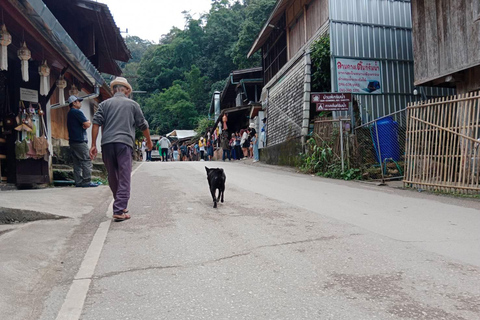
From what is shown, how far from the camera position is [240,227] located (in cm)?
505

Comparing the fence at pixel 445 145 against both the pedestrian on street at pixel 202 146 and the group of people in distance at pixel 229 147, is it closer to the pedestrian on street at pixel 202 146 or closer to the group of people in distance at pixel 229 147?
the group of people in distance at pixel 229 147

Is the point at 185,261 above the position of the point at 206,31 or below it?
below

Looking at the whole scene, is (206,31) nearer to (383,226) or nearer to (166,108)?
(166,108)

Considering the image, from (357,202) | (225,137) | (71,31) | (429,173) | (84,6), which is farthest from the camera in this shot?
(225,137)

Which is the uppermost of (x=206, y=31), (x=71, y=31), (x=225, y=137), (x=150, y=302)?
(x=206, y=31)

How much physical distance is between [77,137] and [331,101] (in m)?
7.05

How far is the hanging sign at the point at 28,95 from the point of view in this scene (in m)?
8.36

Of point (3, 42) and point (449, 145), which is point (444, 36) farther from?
point (3, 42)

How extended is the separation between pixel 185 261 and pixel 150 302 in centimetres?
89

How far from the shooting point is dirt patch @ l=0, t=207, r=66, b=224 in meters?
5.32

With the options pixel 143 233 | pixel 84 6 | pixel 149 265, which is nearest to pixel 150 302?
pixel 149 265

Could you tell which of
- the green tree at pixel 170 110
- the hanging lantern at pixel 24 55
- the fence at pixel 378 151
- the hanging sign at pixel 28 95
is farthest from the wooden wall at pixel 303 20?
the green tree at pixel 170 110

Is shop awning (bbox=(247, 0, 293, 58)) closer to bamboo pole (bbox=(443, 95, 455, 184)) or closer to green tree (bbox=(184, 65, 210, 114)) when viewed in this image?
bamboo pole (bbox=(443, 95, 455, 184))

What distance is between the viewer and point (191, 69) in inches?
1992
